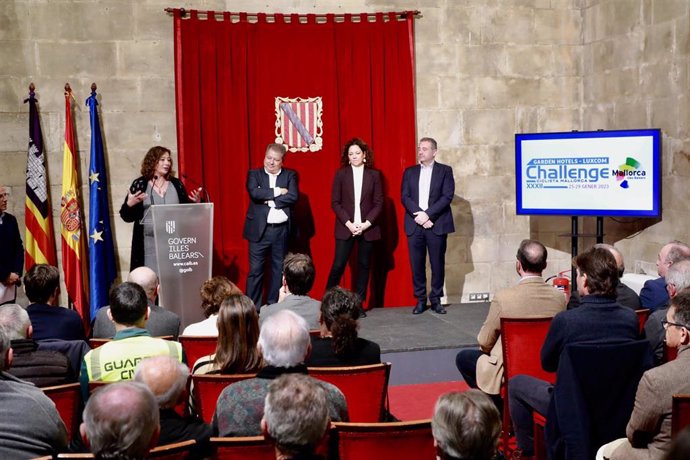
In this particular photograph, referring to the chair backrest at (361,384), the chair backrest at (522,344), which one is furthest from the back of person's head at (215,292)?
the chair backrest at (522,344)

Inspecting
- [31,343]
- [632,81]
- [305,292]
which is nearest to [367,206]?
[632,81]

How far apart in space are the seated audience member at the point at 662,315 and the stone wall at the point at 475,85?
11.1 feet

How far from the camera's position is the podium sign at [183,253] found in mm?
6527

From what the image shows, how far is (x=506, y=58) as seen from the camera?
8383 millimetres

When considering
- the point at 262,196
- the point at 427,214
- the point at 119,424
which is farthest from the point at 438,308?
the point at 119,424

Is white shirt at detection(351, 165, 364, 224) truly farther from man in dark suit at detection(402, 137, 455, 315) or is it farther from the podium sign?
the podium sign

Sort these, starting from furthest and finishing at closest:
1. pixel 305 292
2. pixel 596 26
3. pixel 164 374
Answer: pixel 596 26, pixel 305 292, pixel 164 374

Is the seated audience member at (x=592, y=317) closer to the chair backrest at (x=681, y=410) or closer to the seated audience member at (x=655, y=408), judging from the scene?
the seated audience member at (x=655, y=408)

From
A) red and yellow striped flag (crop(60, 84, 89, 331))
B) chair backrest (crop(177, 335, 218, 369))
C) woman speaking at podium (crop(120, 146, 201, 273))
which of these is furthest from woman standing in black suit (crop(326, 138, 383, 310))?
chair backrest (crop(177, 335, 218, 369))

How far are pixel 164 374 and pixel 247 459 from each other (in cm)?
40

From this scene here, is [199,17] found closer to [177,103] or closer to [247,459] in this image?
[177,103]

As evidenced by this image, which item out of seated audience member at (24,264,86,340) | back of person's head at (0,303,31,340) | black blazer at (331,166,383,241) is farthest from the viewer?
black blazer at (331,166,383,241)

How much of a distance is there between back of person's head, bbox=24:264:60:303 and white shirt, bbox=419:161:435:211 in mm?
3844

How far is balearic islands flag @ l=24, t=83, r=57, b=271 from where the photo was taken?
7.12m
